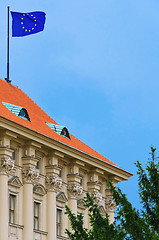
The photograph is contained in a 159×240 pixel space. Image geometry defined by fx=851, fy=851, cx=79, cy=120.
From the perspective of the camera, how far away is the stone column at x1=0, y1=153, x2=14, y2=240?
4947 cm

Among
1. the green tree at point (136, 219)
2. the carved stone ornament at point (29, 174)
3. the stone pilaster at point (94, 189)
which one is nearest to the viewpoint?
the green tree at point (136, 219)

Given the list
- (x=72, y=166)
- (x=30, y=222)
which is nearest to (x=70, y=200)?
(x=72, y=166)

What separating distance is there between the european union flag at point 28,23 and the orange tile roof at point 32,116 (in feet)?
12.8

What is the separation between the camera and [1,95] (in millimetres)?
57719

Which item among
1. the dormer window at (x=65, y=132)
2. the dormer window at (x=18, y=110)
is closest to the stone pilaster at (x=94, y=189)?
the dormer window at (x=65, y=132)

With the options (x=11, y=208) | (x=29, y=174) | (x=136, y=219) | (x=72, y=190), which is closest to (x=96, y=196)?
(x=72, y=190)

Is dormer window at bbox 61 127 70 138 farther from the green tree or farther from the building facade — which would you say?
the green tree

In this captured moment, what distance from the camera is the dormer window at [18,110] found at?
5456 cm

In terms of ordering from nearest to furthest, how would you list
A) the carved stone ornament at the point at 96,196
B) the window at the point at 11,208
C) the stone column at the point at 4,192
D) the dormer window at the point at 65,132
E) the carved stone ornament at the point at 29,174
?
the stone column at the point at 4,192
the window at the point at 11,208
the carved stone ornament at the point at 29,174
the dormer window at the point at 65,132
the carved stone ornament at the point at 96,196

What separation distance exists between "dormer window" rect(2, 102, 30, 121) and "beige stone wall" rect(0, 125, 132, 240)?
2351mm

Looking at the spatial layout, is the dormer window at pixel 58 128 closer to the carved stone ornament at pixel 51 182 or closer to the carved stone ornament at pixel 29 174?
the carved stone ornament at pixel 51 182

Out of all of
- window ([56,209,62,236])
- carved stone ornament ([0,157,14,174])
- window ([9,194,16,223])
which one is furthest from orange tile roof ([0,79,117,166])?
window ([56,209,62,236])

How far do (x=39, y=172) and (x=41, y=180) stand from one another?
616mm

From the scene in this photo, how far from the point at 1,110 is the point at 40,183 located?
592 cm
